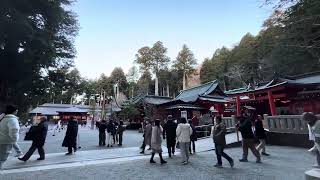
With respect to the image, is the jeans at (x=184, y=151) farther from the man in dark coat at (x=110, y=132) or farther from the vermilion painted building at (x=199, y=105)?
the vermilion painted building at (x=199, y=105)

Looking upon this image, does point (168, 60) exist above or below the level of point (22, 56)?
above

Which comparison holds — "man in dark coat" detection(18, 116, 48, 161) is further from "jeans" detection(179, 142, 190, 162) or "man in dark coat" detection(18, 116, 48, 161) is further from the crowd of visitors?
"jeans" detection(179, 142, 190, 162)

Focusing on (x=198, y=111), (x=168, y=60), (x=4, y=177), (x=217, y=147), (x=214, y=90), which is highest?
(x=168, y=60)

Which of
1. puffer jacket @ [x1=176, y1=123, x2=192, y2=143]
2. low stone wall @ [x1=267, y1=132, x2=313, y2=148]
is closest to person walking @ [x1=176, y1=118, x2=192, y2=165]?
puffer jacket @ [x1=176, y1=123, x2=192, y2=143]

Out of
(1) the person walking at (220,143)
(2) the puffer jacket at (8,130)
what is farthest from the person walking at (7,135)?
(1) the person walking at (220,143)

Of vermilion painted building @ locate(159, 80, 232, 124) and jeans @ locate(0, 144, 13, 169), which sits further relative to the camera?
vermilion painted building @ locate(159, 80, 232, 124)

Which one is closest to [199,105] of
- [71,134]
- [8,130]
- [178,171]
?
[71,134]

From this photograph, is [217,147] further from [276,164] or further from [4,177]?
[4,177]

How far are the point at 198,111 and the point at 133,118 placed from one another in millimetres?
9286

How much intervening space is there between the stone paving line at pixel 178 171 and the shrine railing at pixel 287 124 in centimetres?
348

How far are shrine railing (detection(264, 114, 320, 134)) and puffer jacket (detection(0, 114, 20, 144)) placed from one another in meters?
12.0

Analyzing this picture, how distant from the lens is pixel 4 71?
2055 centimetres

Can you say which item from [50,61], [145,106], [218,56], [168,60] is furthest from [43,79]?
[218,56]

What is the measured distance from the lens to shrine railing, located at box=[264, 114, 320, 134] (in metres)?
13.5
